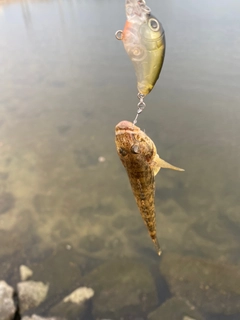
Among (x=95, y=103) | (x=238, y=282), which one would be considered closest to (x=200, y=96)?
(x=95, y=103)

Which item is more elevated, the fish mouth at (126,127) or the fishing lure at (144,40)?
the fishing lure at (144,40)

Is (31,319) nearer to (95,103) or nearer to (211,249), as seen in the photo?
(211,249)

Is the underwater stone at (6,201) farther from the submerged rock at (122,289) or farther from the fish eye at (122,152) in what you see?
the fish eye at (122,152)

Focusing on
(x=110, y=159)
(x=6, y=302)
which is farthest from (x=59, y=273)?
(x=110, y=159)

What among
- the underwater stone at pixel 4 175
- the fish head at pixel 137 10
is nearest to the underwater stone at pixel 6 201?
the underwater stone at pixel 4 175

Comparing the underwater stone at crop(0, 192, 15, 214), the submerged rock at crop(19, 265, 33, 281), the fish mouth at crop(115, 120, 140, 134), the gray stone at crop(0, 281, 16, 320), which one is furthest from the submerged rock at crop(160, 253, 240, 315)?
the fish mouth at crop(115, 120, 140, 134)

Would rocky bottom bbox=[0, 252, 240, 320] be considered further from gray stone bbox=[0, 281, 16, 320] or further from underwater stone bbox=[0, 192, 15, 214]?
underwater stone bbox=[0, 192, 15, 214]
